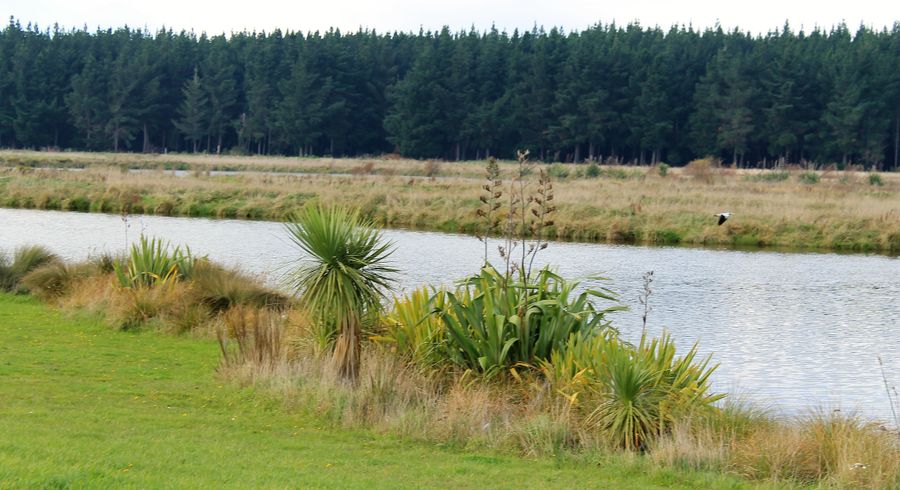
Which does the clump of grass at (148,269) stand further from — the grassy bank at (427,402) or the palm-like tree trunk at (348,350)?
the palm-like tree trunk at (348,350)

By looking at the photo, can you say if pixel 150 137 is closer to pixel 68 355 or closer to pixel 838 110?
pixel 838 110

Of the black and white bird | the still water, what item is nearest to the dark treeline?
the black and white bird

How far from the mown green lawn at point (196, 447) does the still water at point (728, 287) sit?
350cm

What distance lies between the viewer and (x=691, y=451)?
9.66 m

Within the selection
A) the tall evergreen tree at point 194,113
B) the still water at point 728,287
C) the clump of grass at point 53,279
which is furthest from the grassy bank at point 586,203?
the tall evergreen tree at point 194,113

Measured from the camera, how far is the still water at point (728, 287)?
16.2 meters

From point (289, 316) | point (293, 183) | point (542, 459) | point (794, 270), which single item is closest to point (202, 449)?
point (542, 459)

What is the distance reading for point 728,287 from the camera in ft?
87.2

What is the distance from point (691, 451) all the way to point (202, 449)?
425cm

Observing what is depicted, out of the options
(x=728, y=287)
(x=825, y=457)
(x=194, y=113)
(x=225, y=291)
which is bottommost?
(x=825, y=457)

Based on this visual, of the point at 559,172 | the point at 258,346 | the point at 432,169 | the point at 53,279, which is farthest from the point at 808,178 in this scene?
the point at 258,346

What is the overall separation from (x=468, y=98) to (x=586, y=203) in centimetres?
7138

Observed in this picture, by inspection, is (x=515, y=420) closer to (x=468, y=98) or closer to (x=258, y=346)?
(x=258, y=346)

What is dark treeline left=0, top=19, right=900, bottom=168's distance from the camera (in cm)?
10162
